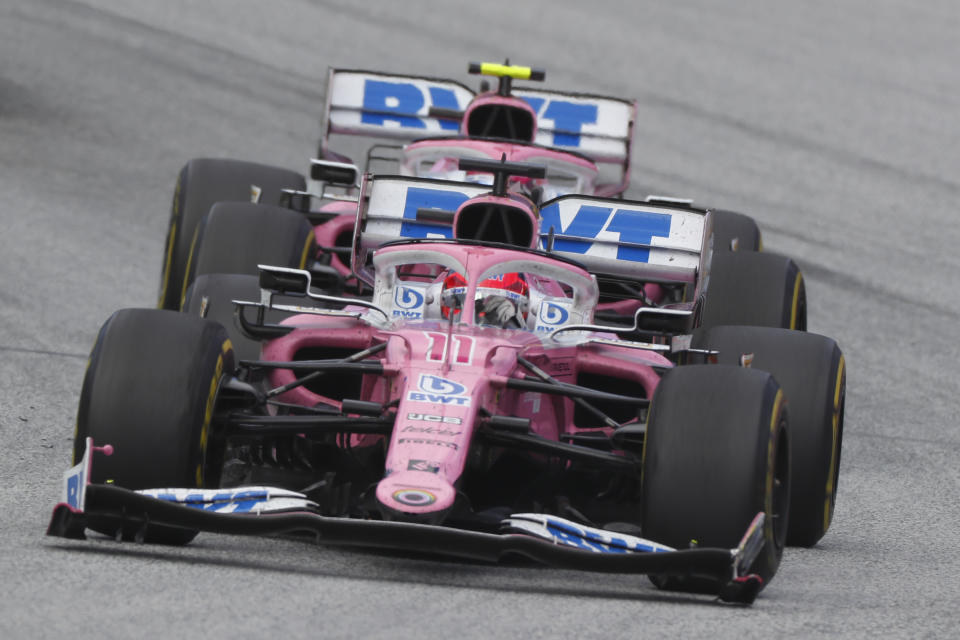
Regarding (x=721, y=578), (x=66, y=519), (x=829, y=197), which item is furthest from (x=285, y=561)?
(x=829, y=197)

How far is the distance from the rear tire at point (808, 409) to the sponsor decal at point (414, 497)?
2290mm

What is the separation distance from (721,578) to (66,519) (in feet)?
7.79

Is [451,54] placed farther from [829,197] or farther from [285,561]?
[285,561]

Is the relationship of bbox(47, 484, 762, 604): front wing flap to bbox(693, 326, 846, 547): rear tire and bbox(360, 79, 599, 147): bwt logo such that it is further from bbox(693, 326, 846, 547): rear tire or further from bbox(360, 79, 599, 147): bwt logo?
bbox(360, 79, 599, 147): bwt logo

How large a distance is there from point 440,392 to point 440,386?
0.05m

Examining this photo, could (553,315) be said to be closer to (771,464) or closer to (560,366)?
(560,366)

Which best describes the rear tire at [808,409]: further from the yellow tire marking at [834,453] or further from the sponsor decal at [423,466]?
the sponsor decal at [423,466]

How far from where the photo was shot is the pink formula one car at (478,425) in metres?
6.26

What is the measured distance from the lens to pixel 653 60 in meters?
23.4

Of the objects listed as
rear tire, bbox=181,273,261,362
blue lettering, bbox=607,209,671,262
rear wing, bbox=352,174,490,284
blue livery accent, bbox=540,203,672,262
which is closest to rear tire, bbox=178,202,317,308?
rear wing, bbox=352,174,490,284

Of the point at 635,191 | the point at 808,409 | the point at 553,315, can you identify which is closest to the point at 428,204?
the point at 553,315

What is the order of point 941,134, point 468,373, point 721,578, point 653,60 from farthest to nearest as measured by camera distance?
point 653,60, point 941,134, point 468,373, point 721,578

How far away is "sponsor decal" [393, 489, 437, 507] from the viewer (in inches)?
247

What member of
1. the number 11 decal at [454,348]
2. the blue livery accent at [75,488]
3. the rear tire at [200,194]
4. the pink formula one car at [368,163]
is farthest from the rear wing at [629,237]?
the blue livery accent at [75,488]
